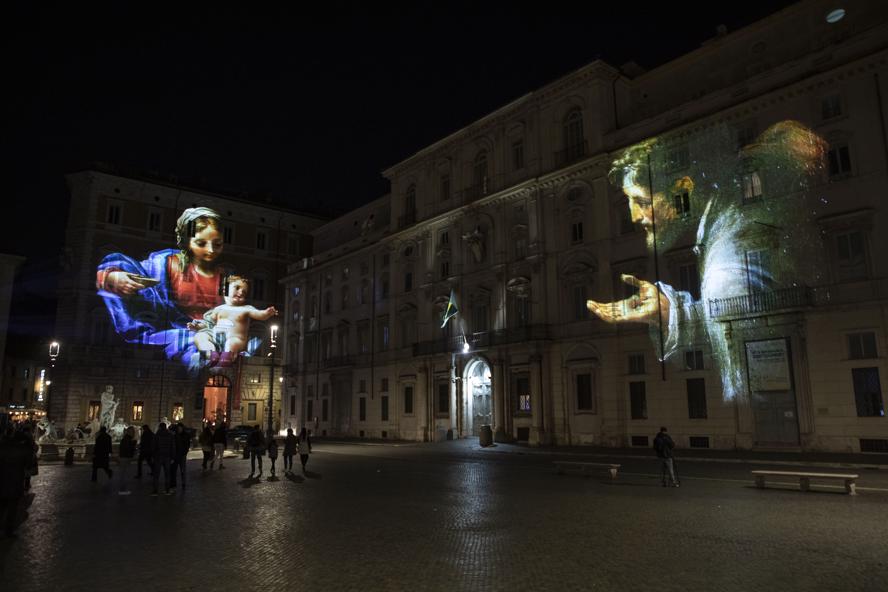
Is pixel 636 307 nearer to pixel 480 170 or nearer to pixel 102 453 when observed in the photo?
pixel 480 170

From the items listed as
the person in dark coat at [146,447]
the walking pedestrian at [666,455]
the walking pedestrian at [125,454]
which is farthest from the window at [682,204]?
the walking pedestrian at [125,454]

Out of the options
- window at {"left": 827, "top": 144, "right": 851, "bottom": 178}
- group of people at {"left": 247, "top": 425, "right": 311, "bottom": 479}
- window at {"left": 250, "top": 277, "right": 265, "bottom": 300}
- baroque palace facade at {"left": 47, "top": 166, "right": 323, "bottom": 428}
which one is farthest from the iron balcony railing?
window at {"left": 250, "top": 277, "right": 265, "bottom": 300}

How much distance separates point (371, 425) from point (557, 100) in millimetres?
27279

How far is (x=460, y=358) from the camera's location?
1601 inches

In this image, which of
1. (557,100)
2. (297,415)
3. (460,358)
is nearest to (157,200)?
(297,415)

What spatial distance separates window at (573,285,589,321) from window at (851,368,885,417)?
12.8 meters

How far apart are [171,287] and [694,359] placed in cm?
4595

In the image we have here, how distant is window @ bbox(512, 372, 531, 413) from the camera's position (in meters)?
35.9

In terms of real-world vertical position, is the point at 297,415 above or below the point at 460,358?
below

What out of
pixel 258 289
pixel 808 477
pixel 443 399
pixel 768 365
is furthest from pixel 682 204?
pixel 258 289

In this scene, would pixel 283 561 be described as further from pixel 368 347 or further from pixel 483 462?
pixel 368 347

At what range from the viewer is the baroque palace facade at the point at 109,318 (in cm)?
5184

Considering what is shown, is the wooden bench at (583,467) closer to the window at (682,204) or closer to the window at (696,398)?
the window at (696,398)

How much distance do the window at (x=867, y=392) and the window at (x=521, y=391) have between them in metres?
16.2
